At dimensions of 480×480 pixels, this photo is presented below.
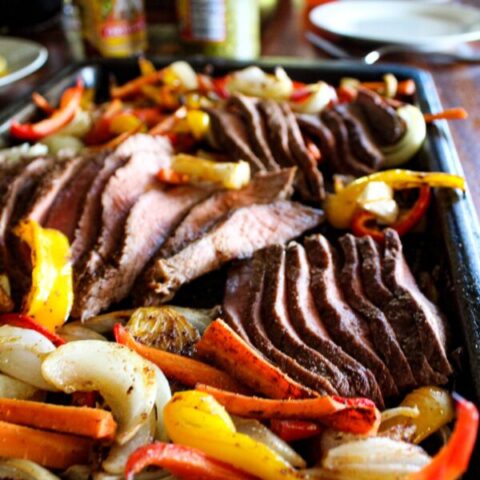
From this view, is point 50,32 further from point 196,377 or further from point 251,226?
point 196,377

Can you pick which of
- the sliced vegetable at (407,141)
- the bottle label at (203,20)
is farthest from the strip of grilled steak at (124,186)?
the bottle label at (203,20)

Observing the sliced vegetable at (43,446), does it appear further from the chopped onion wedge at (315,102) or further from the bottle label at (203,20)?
the bottle label at (203,20)

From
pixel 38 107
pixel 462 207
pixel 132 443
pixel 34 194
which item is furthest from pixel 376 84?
pixel 132 443

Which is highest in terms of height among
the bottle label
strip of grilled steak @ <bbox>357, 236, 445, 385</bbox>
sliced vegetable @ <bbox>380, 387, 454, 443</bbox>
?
the bottle label

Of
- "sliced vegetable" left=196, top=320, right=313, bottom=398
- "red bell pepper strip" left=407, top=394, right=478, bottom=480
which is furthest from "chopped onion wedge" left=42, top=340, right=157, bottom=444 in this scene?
"red bell pepper strip" left=407, top=394, right=478, bottom=480

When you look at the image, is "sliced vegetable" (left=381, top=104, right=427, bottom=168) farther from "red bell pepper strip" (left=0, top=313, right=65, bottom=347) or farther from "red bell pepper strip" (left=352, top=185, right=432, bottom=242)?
"red bell pepper strip" (left=0, top=313, right=65, bottom=347)

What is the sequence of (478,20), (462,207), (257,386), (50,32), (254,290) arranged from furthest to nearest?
(50,32) → (478,20) → (462,207) → (254,290) → (257,386)

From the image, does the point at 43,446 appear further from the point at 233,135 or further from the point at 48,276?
the point at 233,135
